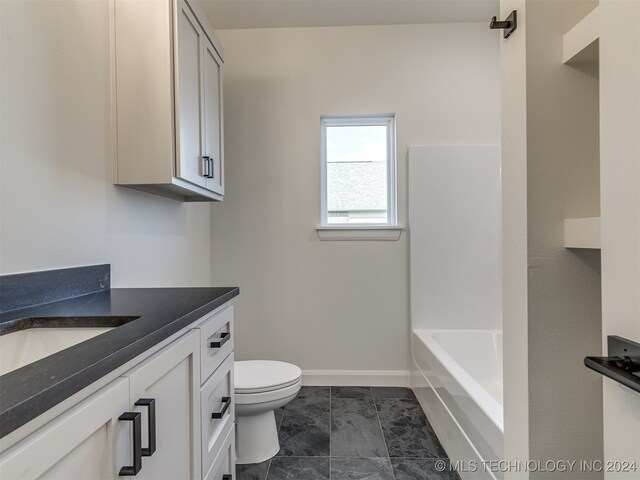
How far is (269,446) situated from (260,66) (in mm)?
2510

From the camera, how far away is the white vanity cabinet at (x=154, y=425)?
0.44 metres

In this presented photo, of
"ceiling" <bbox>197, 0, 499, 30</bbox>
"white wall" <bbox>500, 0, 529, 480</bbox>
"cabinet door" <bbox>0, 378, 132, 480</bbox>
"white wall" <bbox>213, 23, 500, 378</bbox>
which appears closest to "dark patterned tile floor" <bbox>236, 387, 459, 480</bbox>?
"white wall" <bbox>213, 23, 500, 378</bbox>

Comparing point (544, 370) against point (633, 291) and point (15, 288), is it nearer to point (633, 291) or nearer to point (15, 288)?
point (633, 291)

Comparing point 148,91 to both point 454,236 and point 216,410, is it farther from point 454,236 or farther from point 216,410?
point 454,236

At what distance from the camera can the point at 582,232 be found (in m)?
0.79

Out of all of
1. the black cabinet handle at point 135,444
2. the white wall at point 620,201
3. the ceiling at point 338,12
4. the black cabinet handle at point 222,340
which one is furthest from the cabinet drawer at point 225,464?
the ceiling at point 338,12

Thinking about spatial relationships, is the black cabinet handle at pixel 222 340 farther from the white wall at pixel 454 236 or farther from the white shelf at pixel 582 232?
the white wall at pixel 454 236

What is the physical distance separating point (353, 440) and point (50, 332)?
1550mm

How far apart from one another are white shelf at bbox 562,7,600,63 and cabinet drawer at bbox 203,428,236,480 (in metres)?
1.54

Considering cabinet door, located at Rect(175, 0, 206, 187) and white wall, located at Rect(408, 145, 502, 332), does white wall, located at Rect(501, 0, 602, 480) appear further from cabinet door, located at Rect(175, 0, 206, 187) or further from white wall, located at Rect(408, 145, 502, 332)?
white wall, located at Rect(408, 145, 502, 332)

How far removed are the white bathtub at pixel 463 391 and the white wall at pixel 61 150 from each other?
1598 millimetres

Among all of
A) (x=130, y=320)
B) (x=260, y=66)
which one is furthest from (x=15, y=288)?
(x=260, y=66)

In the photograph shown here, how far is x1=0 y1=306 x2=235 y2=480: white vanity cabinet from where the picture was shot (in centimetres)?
44

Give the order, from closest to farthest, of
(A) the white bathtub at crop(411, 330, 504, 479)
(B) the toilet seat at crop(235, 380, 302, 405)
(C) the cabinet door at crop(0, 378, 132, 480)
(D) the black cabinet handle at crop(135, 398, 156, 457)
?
(C) the cabinet door at crop(0, 378, 132, 480) → (D) the black cabinet handle at crop(135, 398, 156, 457) → (A) the white bathtub at crop(411, 330, 504, 479) → (B) the toilet seat at crop(235, 380, 302, 405)
